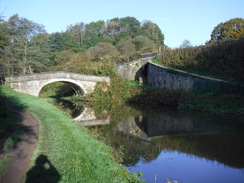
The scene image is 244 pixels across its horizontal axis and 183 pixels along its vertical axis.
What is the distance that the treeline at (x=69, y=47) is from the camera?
32.7 m

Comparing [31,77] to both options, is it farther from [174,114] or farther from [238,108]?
[238,108]

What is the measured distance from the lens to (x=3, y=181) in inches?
190

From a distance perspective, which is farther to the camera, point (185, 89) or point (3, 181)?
point (185, 89)

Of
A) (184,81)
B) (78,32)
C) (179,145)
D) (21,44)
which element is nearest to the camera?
(179,145)

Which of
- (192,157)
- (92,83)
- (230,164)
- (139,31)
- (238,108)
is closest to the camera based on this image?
(230,164)

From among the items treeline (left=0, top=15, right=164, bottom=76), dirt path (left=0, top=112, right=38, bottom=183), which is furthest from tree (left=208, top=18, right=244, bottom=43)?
dirt path (left=0, top=112, right=38, bottom=183)

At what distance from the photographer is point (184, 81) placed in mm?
23328

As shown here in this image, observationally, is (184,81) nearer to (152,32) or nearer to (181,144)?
(181,144)

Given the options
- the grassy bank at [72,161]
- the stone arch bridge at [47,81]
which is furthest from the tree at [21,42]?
the grassy bank at [72,161]

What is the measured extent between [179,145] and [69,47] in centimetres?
4517

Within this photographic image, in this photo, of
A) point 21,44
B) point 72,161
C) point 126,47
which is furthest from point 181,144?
point 126,47

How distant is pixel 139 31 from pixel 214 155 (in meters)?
55.4

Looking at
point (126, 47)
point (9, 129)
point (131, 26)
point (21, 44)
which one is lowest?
point (9, 129)

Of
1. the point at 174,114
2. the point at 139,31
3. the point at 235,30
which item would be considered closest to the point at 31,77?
the point at 174,114
